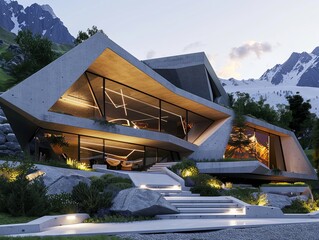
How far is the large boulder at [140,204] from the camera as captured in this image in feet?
43.9

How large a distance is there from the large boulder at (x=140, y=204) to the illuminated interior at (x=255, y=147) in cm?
2333

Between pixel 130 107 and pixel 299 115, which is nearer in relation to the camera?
pixel 130 107

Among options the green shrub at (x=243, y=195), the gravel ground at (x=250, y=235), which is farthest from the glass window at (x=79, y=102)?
the gravel ground at (x=250, y=235)

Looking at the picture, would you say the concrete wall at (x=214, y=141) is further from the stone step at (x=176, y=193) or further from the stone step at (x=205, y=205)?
the stone step at (x=205, y=205)

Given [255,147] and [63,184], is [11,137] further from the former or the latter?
[255,147]

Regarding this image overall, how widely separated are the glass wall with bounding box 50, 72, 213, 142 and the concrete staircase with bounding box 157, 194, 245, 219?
33.0 feet

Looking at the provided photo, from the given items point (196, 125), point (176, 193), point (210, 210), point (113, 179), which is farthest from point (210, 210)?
point (196, 125)

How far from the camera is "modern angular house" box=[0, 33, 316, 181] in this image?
21953 millimetres

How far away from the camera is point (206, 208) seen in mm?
16000

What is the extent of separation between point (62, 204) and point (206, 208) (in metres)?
5.85

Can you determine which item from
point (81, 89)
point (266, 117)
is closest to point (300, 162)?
point (266, 117)

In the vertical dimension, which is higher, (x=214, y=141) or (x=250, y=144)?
(x=214, y=141)

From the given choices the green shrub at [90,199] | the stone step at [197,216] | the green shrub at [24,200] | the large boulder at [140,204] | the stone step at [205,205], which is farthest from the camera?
the stone step at [205,205]

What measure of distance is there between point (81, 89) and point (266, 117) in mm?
29808
